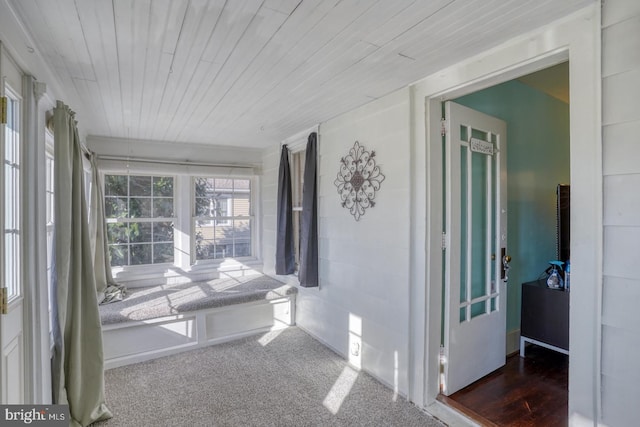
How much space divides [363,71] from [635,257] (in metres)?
1.63

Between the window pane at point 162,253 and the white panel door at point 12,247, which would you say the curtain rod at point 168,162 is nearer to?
the window pane at point 162,253

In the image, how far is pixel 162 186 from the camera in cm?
426

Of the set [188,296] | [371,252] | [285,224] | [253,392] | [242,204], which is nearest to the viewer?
[253,392]

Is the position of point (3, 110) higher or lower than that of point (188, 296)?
higher

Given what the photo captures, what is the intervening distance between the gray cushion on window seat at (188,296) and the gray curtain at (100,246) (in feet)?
0.56

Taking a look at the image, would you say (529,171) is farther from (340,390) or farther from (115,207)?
(115,207)

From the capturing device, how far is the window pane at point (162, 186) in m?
4.22

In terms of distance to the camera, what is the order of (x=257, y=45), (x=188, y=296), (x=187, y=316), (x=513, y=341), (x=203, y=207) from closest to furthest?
(x=257, y=45), (x=513, y=341), (x=187, y=316), (x=188, y=296), (x=203, y=207)

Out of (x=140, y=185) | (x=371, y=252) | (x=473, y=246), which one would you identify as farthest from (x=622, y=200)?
(x=140, y=185)

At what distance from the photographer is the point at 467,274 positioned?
2482 mm

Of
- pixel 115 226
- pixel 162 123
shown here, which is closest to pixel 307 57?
pixel 162 123

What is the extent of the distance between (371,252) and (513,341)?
1.70 meters

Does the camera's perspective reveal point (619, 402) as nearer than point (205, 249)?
Yes

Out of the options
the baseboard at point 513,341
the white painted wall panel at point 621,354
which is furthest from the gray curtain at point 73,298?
the baseboard at point 513,341
